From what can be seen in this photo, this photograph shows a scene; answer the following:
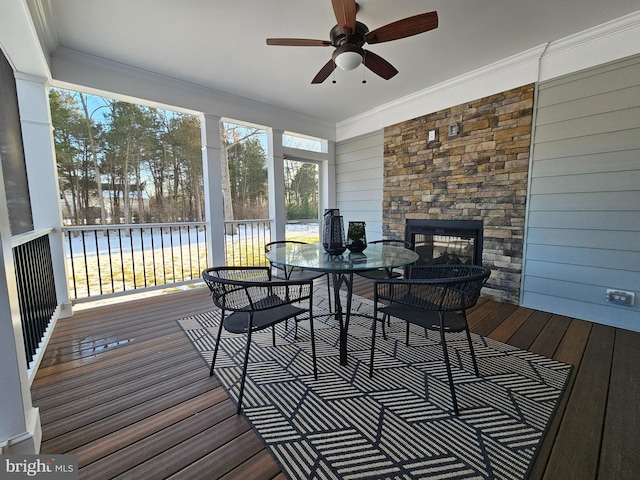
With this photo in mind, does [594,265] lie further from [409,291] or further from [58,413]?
[58,413]

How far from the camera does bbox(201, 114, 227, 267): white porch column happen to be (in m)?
3.64

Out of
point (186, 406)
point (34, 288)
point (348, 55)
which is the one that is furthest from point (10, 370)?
point (348, 55)

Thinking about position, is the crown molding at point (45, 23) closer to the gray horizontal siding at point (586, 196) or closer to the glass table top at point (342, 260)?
the glass table top at point (342, 260)

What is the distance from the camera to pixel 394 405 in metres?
1.55

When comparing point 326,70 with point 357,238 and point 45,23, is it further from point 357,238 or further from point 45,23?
point 45,23

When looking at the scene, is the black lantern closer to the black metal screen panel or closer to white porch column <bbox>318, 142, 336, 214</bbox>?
the black metal screen panel

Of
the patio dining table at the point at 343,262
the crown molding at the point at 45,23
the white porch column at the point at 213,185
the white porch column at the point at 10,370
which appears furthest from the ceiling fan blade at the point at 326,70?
the white porch column at the point at 10,370

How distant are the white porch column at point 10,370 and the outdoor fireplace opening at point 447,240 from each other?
3.79 meters

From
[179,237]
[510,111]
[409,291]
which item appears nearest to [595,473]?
[409,291]

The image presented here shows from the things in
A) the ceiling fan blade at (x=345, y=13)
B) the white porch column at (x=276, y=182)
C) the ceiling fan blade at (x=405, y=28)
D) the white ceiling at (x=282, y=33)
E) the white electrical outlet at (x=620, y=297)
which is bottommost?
the white electrical outlet at (x=620, y=297)

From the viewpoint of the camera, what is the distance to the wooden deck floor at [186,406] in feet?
3.92

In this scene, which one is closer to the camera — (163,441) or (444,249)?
(163,441)

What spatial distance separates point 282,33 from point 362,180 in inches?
108

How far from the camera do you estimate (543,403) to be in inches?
61.1
